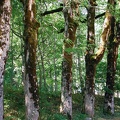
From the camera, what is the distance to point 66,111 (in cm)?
1284

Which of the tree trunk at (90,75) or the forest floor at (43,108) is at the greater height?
the tree trunk at (90,75)

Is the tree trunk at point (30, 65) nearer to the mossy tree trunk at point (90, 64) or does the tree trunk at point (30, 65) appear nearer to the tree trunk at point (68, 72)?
the tree trunk at point (68, 72)

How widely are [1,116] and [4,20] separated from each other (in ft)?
6.51

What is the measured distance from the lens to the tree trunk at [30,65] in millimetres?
9203

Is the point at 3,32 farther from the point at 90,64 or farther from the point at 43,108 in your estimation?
the point at 90,64

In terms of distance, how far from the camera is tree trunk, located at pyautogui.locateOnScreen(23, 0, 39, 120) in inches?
362

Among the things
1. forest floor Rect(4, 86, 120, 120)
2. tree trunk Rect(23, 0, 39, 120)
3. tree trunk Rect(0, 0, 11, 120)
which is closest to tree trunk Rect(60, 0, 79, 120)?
forest floor Rect(4, 86, 120, 120)

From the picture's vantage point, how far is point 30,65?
9273mm

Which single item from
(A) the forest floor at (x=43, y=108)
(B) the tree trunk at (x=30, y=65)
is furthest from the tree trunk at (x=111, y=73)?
Result: (B) the tree trunk at (x=30, y=65)

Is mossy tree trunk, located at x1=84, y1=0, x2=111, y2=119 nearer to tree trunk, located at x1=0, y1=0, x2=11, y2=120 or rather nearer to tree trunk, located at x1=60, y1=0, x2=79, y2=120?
tree trunk, located at x1=60, y1=0, x2=79, y2=120

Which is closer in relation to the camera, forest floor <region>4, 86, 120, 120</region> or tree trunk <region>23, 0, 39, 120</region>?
tree trunk <region>23, 0, 39, 120</region>

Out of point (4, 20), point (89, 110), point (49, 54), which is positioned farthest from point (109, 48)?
point (49, 54)

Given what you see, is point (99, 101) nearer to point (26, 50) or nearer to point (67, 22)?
point (67, 22)

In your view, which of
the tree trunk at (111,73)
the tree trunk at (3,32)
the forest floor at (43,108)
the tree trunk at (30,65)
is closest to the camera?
the tree trunk at (3,32)
